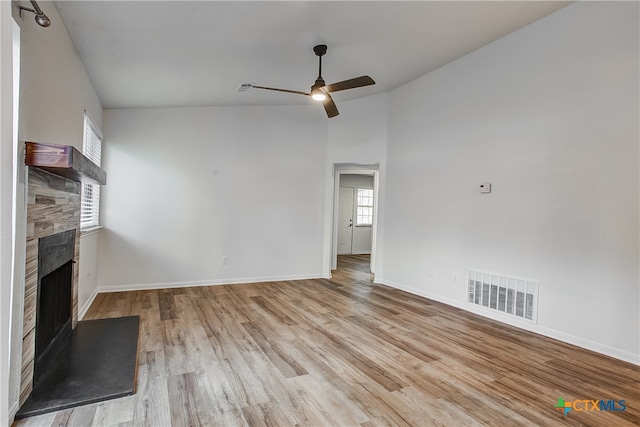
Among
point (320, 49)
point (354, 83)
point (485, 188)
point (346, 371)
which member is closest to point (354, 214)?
point (485, 188)

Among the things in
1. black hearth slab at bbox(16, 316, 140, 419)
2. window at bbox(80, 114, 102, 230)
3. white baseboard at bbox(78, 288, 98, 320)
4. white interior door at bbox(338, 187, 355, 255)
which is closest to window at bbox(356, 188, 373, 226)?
white interior door at bbox(338, 187, 355, 255)

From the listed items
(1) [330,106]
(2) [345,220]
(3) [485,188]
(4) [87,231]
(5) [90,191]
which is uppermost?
(1) [330,106]

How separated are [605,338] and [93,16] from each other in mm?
5097

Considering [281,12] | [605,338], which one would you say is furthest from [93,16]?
[605,338]

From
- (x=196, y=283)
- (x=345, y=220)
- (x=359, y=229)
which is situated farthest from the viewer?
(x=359, y=229)

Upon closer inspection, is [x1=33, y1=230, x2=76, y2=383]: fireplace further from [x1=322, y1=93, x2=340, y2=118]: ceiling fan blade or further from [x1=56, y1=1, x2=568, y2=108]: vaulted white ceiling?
[x1=322, y1=93, x2=340, y2=118]: ceiling fan blade

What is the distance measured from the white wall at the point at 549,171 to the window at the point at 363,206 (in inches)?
184

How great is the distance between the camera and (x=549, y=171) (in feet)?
11.5

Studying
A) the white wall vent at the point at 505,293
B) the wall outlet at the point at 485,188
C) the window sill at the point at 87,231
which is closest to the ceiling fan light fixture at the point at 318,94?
the wall outlet at the point at 485,188

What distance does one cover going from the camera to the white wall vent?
365cm

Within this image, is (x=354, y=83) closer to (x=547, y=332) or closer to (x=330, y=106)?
(x=330, y=106)

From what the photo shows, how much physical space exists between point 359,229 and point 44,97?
8135 millimetres

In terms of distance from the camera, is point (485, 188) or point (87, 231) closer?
point (87, 231)

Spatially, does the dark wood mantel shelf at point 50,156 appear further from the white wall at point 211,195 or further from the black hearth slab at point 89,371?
the white wall at point 211,195
